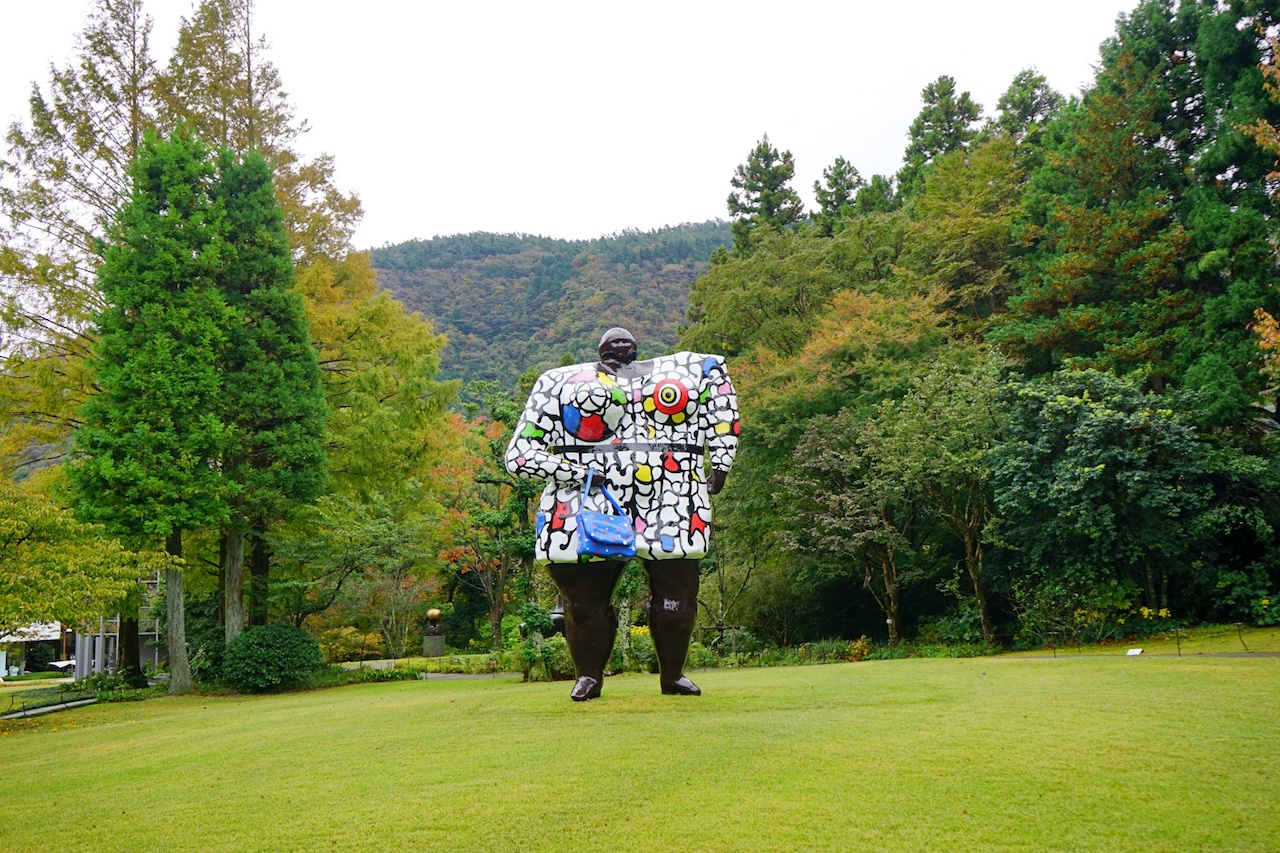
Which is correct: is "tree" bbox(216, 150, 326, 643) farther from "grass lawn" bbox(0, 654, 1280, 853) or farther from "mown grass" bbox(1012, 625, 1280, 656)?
"mown grass" bbox(1012, 625, 1280, 656)

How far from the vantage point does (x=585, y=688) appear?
7.68 m

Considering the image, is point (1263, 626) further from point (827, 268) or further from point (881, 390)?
point (827, 268)

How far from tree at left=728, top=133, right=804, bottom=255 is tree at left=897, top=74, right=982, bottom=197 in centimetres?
391

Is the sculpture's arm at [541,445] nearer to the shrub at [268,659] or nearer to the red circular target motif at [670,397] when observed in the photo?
the red circular target motif at [670,397]

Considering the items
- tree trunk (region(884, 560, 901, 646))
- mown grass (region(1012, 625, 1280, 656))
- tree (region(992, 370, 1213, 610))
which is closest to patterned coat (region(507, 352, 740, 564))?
mown grass (region(1012, 625, 1280, 656))

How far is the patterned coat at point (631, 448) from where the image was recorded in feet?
24.1

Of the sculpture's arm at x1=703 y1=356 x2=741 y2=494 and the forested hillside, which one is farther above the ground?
the forested hillside

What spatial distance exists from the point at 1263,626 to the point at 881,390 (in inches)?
274

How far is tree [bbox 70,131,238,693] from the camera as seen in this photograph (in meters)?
13.6

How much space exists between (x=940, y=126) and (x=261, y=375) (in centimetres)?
2425

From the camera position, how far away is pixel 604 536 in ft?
22.8

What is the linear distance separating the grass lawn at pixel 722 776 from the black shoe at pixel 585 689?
0.15 metres

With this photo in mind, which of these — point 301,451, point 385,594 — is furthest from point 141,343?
point 385,594

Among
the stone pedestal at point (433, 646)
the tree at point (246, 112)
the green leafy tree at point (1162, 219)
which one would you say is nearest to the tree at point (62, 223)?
the tree at point (246, 112)
